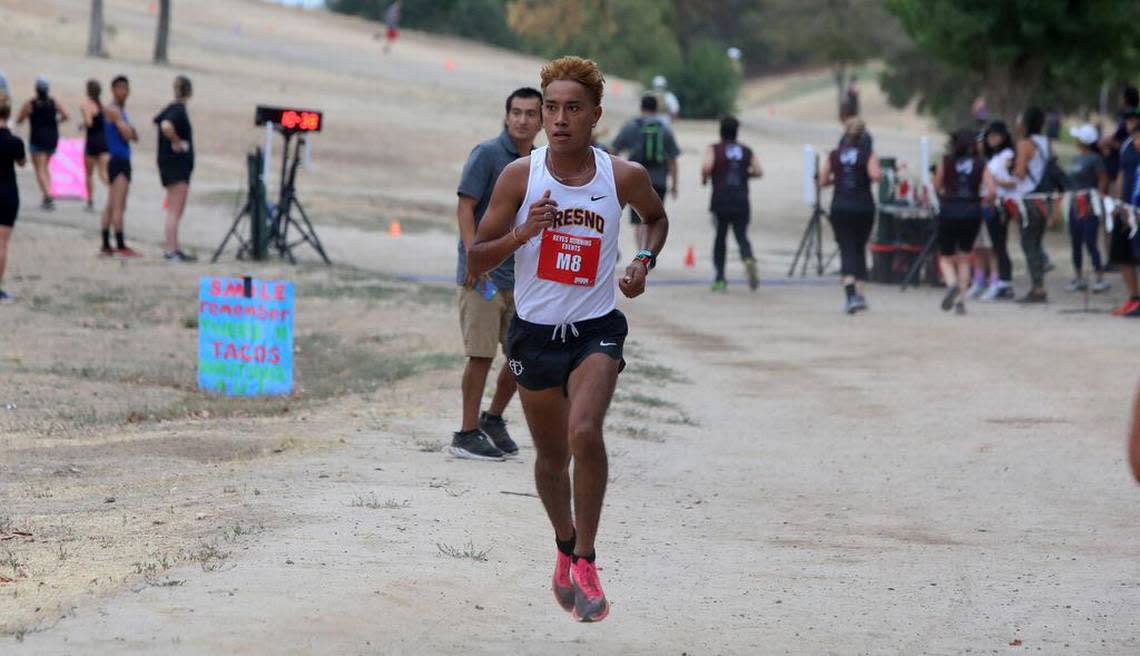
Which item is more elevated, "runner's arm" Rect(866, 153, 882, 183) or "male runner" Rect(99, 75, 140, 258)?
"runner's arm" Rect(866, 153, 882, 183)

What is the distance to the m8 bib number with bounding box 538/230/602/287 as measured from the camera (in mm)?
6242

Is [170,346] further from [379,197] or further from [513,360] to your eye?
[379,197]

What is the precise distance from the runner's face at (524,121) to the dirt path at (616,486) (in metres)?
1.72

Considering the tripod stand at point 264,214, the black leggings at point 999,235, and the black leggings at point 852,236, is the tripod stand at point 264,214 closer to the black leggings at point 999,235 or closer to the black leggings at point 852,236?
the black leggings at point 852,236

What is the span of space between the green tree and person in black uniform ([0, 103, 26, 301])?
669 inches

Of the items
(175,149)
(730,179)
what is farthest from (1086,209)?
(175,149)

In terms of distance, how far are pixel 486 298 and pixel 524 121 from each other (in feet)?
3.21

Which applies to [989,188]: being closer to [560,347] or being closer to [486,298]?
[486,298]

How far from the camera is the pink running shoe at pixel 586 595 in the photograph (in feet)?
20.1

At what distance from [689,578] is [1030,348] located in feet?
29.2

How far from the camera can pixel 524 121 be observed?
8.93 metres

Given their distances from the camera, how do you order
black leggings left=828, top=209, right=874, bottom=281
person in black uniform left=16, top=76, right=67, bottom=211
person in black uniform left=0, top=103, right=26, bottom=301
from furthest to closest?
person in black uniform left=16, top=76, right=67, bottom=211
black leggings left=828, top=209, right=874, bottom=281
person in black uniform left=0, top=103, right=26, bottom=301

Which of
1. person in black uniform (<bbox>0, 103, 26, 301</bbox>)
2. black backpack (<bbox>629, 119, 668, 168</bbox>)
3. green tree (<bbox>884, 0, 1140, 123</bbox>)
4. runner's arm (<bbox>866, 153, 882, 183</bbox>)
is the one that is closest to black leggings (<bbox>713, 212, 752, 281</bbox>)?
black backpack (<bbox>629, 119, 668, 168</bbox>)

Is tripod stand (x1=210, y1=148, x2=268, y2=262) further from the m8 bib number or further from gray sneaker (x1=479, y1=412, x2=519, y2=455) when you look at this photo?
the m8 bib number
